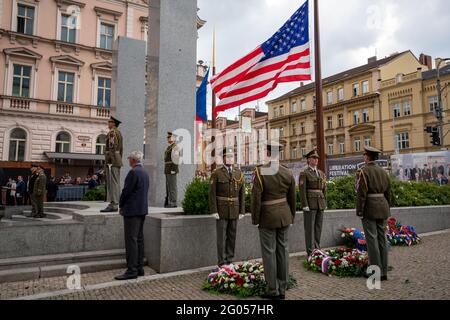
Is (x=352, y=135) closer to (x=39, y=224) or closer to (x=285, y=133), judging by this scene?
(x=285, y=133)

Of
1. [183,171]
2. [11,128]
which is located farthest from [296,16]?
[11,128]

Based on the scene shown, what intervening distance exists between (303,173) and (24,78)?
82.1ft

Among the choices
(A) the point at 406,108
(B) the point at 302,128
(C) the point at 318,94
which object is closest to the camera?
(C) the point at 318,94

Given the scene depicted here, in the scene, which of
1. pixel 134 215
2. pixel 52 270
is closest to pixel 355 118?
pixel 134 215

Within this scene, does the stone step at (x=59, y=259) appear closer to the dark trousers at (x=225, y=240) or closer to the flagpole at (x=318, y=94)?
the dark trousers at (x=225, y=240)

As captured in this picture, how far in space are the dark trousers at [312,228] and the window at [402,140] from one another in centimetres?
4024

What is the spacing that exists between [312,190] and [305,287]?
2.50 metres

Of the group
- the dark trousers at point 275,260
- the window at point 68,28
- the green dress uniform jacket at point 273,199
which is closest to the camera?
the dark trousers at point 275,260

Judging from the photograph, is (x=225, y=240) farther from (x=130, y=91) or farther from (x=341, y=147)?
(x=341, y=147)

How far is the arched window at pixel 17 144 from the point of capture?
78.2ft

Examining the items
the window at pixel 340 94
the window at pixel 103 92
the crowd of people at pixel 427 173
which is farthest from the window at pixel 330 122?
the window at pixel 103 92

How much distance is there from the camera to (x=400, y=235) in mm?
8891

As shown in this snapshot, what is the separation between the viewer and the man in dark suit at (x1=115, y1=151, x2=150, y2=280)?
570 centimetres

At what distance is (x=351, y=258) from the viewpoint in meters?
6.16
